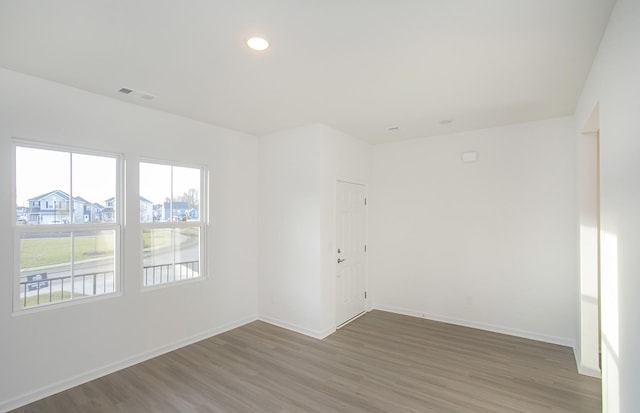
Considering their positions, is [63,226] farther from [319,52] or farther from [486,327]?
[486,327]

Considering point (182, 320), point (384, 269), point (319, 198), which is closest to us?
point (182, 320)

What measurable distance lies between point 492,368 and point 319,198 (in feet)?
8.75

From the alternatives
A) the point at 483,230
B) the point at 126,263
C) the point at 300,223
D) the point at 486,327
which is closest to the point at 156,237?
the point at 126,263

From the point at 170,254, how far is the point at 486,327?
14.1ft

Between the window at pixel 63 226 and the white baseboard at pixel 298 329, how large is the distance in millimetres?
2105

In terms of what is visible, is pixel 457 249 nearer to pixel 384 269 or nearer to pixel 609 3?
pixel 384 269

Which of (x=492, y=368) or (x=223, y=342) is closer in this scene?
(x=492, y=368)

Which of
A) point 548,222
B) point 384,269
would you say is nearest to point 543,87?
point 548,222

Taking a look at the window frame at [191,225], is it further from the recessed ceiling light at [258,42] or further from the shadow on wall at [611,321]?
the shadow on wall at [611,321]

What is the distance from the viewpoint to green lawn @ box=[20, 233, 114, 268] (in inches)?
104

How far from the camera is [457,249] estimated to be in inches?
174

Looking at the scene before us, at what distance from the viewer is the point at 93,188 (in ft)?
10.0

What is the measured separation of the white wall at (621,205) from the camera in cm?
139

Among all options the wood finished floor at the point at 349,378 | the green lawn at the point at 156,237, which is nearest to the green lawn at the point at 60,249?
the green lawn at the point at 156,237
